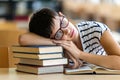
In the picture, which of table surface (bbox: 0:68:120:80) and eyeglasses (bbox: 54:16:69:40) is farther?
eyeglasses (bbox: 54:16:69:40)

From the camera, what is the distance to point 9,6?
31.8 ft

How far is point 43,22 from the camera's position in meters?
1.95

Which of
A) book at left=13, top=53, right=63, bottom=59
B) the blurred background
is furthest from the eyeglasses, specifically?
the blurred background

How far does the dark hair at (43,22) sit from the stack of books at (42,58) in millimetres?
99

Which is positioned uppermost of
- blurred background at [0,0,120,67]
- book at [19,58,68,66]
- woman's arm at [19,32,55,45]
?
blurred background at [0,0,120,67]

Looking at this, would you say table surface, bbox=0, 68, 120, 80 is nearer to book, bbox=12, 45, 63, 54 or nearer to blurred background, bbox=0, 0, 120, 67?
book, bbox=12, 45, 63, 54

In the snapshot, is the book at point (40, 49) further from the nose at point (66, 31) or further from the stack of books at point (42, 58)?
the nose at point (66, 31)

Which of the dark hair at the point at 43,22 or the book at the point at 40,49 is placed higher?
the dark hair at the point at 43,22

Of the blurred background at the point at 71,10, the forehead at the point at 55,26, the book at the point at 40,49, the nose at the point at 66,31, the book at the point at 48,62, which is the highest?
the blurred background at the point at 71,10

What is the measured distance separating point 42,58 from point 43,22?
0.18 meters

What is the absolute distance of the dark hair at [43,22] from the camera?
6.38 ft

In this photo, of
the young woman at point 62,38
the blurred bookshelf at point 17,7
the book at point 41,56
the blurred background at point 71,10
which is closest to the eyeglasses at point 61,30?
the young woman at point 62,38

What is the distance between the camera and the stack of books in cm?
186

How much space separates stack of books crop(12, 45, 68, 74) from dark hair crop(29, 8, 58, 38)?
0.10 m
